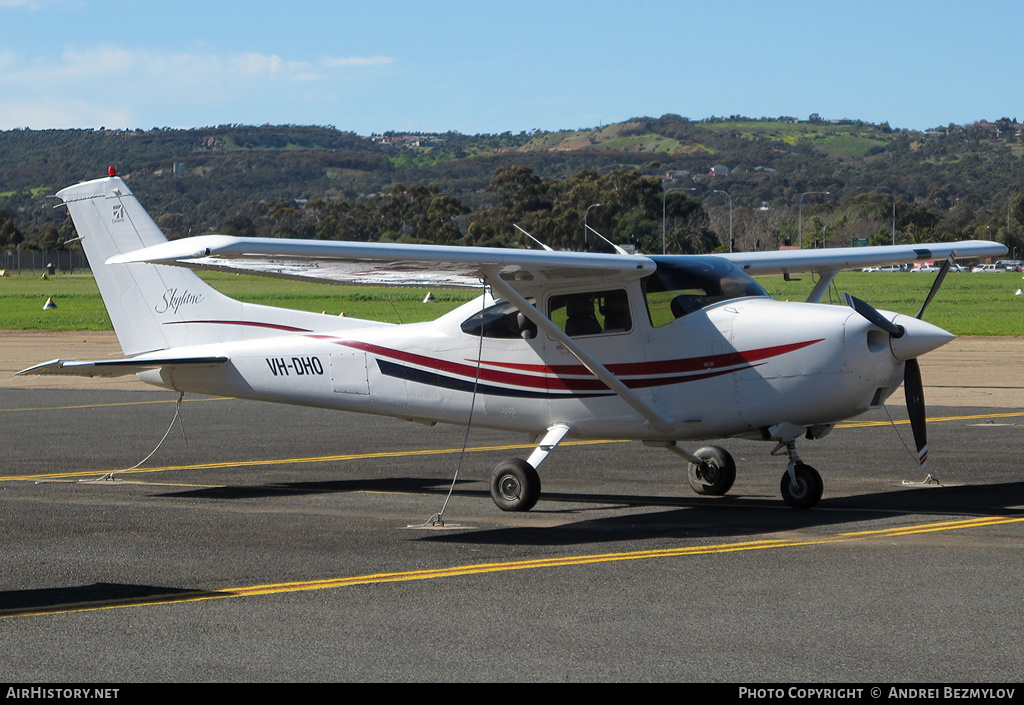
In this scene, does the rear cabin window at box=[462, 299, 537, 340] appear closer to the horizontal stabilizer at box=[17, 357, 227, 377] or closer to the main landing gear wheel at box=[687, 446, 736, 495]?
the main landing gear wheel at box=[687, 446, 736, 495]

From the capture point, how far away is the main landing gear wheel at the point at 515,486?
436 inches

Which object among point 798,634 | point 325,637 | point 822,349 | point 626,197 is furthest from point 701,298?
point 626,197

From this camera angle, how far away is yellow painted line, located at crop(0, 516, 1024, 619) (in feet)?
24.8

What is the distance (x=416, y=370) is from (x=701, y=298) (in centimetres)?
299

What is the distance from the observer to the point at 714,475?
12062mm

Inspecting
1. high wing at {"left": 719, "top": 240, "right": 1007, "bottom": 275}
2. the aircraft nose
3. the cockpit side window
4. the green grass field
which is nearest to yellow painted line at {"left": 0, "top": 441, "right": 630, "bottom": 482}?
high wing at {"left": 719, "top": 240, "right": 1007, "bottom": 275}

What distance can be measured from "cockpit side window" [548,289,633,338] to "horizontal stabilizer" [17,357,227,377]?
3863 millimetres

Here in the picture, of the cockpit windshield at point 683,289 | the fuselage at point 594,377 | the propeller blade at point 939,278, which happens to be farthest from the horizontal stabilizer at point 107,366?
the propeller blade at point 939,278

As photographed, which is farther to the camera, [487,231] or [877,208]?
[877,208]

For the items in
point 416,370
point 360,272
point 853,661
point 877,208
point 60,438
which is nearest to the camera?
point 853,661

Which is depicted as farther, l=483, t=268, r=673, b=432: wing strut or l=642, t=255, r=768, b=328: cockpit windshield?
l=642, t=255, r=768, b=328: cockpit windshield

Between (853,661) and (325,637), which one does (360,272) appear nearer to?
(325,637)

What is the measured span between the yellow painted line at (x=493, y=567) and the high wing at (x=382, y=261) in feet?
8.10

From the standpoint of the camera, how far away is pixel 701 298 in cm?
1124
